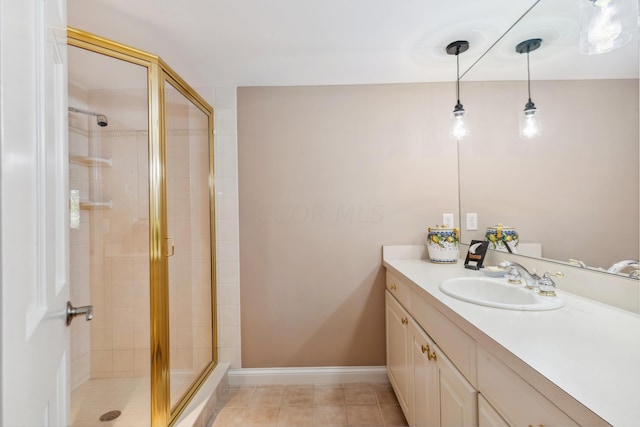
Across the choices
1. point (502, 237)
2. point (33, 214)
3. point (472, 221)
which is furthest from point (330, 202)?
point (33, 214)

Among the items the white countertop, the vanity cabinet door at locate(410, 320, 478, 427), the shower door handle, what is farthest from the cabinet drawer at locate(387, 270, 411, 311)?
the shower door handle

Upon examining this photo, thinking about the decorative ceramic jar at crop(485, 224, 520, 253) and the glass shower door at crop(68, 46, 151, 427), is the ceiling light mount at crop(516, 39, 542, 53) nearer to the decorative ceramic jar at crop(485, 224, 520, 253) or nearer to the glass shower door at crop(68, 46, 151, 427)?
the decorative ceramic jar at crop(485, 224, 520, 253)

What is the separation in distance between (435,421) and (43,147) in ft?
5.08

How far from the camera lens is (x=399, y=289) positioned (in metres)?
1.72

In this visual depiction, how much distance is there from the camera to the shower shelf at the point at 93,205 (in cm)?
162

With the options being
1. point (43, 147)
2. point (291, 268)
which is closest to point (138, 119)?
point (43, 147)

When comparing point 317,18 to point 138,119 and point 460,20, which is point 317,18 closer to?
point 460,20

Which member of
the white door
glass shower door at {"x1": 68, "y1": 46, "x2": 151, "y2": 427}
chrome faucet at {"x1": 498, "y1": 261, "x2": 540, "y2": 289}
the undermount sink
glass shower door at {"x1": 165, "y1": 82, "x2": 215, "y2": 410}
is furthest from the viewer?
glass shower door at {"x1": 165, "y1": 82, "x2": 215, "y2": 410}

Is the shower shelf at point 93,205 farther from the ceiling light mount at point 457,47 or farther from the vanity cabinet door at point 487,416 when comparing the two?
the ceiling light mount at point 457,47

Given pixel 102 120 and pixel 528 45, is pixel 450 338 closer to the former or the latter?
pixel 528 45

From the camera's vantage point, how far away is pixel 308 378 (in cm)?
205

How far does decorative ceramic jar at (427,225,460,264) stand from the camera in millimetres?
1874

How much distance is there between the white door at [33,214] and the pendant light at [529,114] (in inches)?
70.2

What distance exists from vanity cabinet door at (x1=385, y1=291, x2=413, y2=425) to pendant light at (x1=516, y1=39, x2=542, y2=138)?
1137 millimetres
